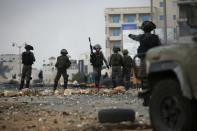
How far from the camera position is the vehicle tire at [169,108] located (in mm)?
6995

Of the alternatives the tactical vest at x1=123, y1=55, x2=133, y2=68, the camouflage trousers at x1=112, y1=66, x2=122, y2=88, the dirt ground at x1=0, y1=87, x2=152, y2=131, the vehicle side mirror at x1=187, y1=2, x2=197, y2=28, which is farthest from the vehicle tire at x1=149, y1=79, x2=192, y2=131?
the tactical vest at x1=123, y1=55, x2=133, y2=68

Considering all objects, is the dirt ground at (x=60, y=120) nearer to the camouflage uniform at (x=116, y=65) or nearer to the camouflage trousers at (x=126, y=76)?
the camouflage uniform at (x=116, y=65)

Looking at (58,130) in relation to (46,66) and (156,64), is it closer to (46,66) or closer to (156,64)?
(156,64)

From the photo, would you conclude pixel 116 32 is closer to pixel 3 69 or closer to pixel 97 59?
pixel 3 69

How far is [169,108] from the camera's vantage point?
292 inches

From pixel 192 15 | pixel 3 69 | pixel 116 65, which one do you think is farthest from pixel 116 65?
pixel 3 69

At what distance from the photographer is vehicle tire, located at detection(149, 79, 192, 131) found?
6.99 m

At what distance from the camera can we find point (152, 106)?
7.72 m

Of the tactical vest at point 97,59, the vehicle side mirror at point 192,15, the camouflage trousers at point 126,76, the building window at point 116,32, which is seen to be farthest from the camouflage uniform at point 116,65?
the building window at point 116,32

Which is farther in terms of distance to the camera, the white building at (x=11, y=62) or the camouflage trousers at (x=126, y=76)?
the white building at (x=11, y=62)

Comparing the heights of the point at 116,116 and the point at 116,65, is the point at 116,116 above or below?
below

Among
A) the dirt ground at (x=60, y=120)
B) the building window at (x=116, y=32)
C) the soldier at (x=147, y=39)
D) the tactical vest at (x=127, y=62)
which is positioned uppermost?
the building window at (x=116, y=32)

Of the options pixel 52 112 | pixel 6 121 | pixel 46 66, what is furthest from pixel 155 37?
pixel 46 66

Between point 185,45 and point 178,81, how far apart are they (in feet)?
1.58
